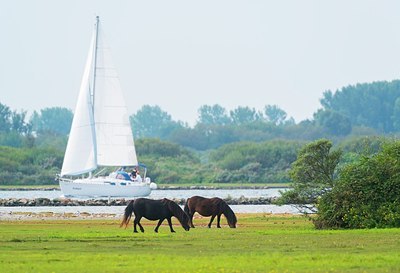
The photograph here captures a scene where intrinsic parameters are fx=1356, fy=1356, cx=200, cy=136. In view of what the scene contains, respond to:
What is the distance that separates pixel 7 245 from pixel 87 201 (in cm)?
5244

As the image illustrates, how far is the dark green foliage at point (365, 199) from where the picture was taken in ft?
140

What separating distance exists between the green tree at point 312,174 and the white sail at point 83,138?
43.9m

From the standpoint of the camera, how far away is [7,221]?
175 feet

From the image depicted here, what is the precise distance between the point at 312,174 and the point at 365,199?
7325 mm

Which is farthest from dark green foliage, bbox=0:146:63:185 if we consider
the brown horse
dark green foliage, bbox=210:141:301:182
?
the brown horse

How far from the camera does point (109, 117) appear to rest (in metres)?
94.3

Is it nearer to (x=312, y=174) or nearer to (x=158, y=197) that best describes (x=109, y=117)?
(x=158, y=197)

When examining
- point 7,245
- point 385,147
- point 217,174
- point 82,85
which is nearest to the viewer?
point 7,245

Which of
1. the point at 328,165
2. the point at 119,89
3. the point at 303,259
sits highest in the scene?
the point at 119,89

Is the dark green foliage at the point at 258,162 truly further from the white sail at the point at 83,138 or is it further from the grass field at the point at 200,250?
the grass field at the point at 200,250

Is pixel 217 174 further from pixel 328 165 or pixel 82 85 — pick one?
pixel 328 165

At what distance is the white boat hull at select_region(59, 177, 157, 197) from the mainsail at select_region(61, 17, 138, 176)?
105 cm

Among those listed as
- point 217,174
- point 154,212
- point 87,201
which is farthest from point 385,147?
point 217,174

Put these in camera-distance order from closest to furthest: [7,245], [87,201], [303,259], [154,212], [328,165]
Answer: [303,259] → [7,245] → [154,212] → [328,165] → [87,201]
